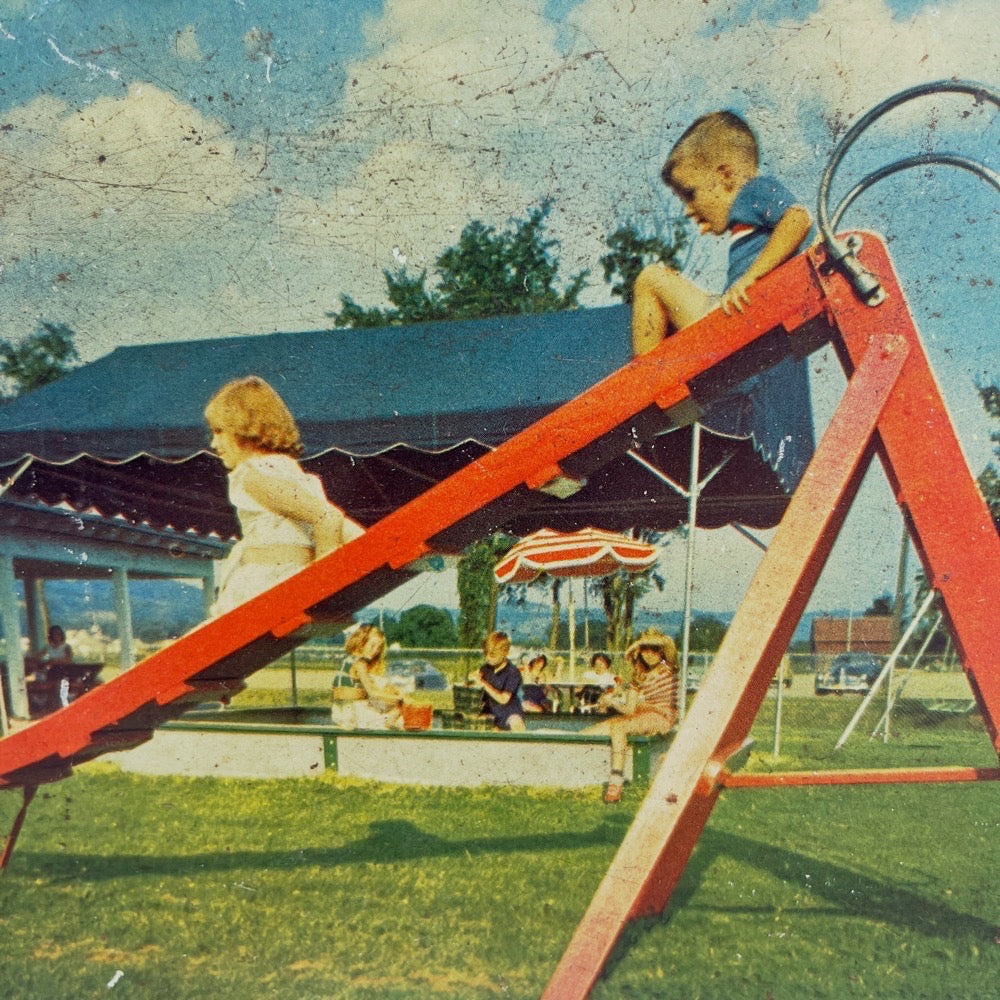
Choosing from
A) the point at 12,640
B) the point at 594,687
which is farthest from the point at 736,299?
the point at 594,687

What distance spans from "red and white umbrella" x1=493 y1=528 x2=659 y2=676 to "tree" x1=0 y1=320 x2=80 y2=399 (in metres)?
2.18

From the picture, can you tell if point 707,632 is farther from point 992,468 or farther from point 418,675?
point 418,675

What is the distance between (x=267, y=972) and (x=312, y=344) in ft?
5.76

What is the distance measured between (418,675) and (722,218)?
16.0 feet

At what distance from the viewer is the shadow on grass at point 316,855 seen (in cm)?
289

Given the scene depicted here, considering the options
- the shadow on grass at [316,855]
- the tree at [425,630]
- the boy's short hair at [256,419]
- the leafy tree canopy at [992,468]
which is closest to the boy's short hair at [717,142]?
the leafy tree canopy at [992,468]

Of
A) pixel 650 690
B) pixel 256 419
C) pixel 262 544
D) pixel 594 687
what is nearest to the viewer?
pixel 262 544

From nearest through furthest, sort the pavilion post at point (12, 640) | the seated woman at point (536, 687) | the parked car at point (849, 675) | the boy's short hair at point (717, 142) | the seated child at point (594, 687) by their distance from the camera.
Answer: the boy's short hair at point (717, 142), the pavilion post at point (12, 640), the seated woman at point (536, 687), the seated child at point (594, 687), the parked car at point (849, 675)

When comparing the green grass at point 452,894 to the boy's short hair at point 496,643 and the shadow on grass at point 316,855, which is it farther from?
the boy's short hair at point 496,643

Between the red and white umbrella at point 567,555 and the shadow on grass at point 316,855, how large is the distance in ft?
5.42

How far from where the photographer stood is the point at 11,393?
3.33 meters

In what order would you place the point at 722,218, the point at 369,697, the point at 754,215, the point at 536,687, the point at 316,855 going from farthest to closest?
the point at 536,687
the point at 369,697
the point at 316,855
the point at 722,218
the point at 754,215

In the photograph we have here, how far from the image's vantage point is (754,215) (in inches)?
89.9

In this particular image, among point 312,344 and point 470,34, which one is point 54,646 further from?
point 470,34
